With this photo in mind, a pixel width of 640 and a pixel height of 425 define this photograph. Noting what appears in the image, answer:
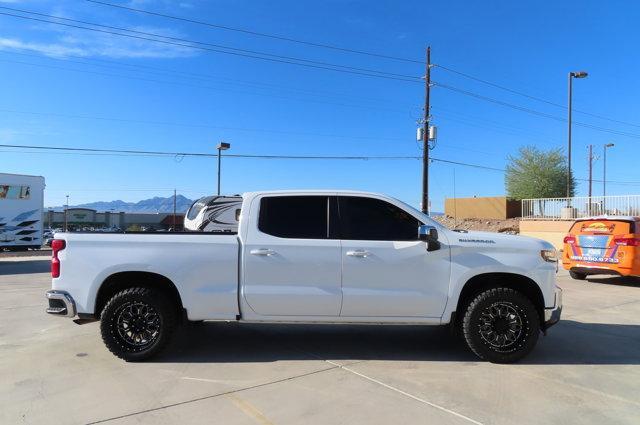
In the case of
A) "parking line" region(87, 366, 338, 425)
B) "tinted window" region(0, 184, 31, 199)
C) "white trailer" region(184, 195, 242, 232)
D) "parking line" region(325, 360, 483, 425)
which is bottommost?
"parking line" region(87, 366, 338, 425)

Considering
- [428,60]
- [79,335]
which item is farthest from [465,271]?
[428,60]

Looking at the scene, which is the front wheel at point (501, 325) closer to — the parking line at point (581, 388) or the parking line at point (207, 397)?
the parking line at point (581, 388)

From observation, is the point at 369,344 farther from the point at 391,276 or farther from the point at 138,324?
the point at 138,324

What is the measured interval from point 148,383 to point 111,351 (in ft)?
3.06

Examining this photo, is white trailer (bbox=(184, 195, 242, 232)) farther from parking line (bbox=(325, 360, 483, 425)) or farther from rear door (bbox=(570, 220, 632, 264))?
rear door (bbox=(570, 220, 632, 264))

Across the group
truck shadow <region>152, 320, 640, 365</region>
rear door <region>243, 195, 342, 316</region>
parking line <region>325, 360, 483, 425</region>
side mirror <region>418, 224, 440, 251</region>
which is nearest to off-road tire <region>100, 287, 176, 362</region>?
truck shadow <region>152, 320, 640, 365</region>

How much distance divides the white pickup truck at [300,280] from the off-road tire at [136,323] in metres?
0.01

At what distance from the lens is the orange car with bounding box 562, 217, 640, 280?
39.1 feet

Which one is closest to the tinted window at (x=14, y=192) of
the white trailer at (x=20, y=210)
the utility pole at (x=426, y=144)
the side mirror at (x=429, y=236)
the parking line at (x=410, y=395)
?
the white trailer at (x=20, y=210)

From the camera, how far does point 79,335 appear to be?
6965 millimetres

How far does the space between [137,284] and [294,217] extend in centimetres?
192

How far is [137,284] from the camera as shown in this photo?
19.1 feet

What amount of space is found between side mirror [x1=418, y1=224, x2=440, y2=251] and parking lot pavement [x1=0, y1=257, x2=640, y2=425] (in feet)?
4.22

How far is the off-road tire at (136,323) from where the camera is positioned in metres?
5.62
